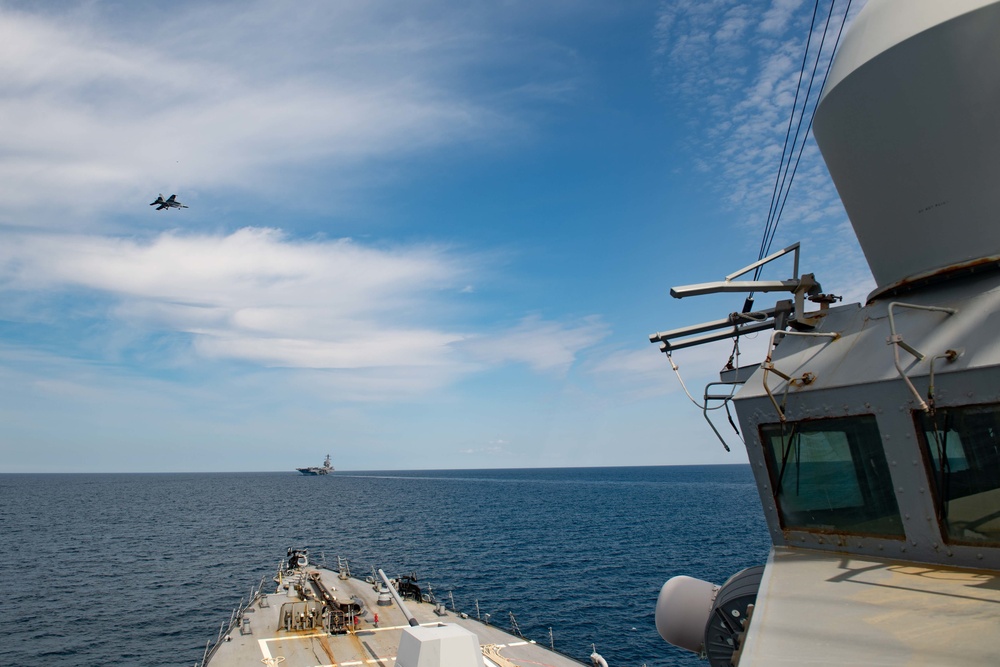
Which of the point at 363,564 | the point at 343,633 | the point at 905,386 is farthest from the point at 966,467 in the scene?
the point at 363,564

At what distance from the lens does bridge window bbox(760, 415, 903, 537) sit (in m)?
6.45

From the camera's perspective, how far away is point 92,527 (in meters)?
96.3

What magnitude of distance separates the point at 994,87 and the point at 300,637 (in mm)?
25613

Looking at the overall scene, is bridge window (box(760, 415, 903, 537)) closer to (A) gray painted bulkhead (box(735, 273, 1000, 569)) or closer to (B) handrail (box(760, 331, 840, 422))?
(A) gray painted bulkhead (box(735, 273, 1000, 569))

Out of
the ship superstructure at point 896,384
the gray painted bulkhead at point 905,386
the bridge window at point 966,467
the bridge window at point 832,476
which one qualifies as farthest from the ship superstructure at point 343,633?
the bridge window at point 966,467

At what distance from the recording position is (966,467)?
5.75 meters

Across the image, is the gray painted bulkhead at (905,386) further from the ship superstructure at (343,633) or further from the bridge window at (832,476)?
the ship superstructure at (343,633)

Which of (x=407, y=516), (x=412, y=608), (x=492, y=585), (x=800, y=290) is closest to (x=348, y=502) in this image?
(x=407, y=516)

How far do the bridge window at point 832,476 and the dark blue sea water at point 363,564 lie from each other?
91.5ft

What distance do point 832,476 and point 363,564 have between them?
60.0m

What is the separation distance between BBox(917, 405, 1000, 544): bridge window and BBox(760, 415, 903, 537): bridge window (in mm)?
478

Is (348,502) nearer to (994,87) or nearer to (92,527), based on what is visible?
(92,527)

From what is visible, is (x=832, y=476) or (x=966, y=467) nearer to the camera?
(x=966, y=467)

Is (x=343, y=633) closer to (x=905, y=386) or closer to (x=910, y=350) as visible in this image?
(x=905, y=386)
